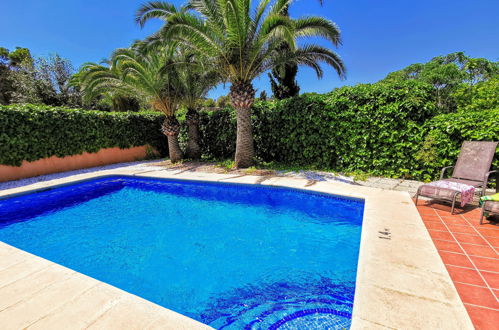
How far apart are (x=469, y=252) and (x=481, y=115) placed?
4892 millimetres

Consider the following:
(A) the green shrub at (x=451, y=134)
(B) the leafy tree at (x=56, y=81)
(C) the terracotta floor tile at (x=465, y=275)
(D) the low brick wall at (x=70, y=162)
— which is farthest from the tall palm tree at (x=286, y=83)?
(B) the leafy tree at (x=56, y=81)

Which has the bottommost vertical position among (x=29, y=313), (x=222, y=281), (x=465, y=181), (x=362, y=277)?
(x=222, y=281)

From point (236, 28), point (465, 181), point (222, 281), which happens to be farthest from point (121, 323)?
point (236, 28)

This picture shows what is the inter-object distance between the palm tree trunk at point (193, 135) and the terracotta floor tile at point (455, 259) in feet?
36.1

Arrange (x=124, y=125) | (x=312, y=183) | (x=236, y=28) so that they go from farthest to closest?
(x=124, y=125) < (x=236, y=28) < (x=312, y=183)

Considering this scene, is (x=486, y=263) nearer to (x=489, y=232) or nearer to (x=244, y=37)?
(x=489, y=232)

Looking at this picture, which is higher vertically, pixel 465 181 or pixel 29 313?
pixel 465 181

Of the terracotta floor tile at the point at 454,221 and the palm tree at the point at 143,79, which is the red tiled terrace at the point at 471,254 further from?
the palm tree at the point at 143,79

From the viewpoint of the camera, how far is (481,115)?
5.90 meters

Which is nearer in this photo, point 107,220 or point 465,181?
point 465,181

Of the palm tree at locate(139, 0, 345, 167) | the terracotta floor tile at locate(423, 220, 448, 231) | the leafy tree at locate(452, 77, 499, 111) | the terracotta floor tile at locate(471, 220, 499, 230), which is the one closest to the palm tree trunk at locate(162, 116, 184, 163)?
the palm tree at locate(139, 0, 345, 167)

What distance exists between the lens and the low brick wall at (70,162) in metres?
9.23

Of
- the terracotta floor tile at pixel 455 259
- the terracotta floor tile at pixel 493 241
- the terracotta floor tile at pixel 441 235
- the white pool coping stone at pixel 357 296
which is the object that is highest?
the terracotta floor tile at pixel 493 241

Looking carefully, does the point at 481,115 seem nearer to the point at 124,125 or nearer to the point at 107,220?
the point at 107,220
